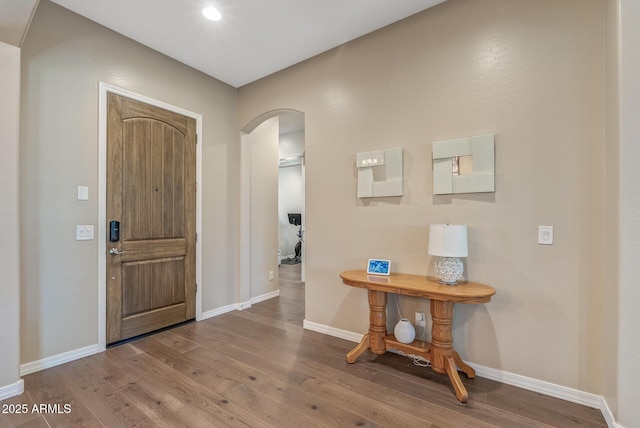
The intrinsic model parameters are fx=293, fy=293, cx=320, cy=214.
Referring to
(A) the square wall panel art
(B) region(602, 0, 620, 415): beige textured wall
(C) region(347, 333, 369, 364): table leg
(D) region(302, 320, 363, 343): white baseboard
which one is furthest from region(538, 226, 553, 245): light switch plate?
(D) region(302, 320, 363, 343): white baseboard

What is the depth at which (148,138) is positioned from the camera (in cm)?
299

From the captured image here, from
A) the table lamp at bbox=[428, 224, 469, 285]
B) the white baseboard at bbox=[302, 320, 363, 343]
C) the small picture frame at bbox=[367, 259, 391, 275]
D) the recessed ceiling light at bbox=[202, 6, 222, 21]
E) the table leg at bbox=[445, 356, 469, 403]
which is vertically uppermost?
the recessed ceiling light at bbox=[202, 6, 222, 21]

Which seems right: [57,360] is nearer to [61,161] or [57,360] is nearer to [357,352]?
[61,161]

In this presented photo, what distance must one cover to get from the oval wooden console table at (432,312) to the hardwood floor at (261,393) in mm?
134

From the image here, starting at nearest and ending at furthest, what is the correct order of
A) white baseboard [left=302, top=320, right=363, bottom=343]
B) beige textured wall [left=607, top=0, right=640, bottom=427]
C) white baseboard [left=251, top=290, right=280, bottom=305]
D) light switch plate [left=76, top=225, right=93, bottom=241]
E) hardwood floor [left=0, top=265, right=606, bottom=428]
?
beige textured wall [left=607, top=0, right=640, bottom=427]
hardwood floor [left=0, top=265, right=606, bottom=428]
light switch plate [left=76, top=225, right=93, bottom=241]
white baseboard [left=302, top=320, right=363, bottom=343]
white baseboard [left=251, top=290, right=280, bottom=305]

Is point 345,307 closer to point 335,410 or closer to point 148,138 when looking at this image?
point 335,410

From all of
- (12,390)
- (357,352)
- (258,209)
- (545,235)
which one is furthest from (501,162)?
(12,390)

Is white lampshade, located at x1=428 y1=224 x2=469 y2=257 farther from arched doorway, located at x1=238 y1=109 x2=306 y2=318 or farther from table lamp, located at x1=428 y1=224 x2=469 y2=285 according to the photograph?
arched doorway, located at x1=238 y1=109 x2=306 y2=318

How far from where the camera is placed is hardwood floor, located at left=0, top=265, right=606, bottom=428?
1761mm

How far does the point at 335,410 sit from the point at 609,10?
9.76 feet

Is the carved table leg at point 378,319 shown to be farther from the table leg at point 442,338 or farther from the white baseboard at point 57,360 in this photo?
the white baseboard at point 57,360

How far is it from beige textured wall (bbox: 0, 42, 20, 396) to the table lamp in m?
2.94

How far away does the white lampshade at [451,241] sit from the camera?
6.88ft

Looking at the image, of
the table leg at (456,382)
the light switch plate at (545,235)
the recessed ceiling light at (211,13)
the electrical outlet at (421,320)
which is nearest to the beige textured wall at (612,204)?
the light switch plate at (545,235)
